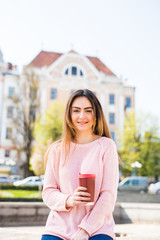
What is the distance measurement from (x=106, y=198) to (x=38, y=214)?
4970mm

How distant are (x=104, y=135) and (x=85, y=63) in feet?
118

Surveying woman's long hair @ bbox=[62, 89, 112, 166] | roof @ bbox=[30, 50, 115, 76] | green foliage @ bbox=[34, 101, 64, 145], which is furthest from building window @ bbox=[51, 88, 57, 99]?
woman's long hair @ bbox=[62, 89, 112, 166]

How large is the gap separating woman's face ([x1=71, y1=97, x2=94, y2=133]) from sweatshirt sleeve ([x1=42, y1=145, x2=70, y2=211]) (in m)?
0.32

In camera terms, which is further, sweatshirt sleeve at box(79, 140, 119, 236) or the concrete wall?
the concrete wall

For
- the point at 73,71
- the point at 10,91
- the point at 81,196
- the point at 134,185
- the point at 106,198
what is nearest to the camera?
the point at 81,196

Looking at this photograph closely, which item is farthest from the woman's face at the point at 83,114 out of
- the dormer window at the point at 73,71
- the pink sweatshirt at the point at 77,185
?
the dormer window at the point at 73,71

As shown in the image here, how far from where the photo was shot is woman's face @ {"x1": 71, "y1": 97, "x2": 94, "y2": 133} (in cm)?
246

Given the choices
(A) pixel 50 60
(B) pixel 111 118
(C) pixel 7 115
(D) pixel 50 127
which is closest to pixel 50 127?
(D) pixel 50 127

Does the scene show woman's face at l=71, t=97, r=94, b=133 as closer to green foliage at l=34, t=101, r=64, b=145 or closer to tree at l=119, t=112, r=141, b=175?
green foliage at l=34, t=101, r=64, b=145

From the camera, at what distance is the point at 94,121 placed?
250 centimetres

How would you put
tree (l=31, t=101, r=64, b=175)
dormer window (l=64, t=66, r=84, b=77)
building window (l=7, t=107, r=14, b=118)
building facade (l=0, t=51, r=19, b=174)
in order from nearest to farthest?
tree (l=31, t=101, r=64, b=175)
building facade (l=0, t=51, r=19, b=174)
building window (l=7, t=107, r=14, b=118)
dormer window (l=64, t=66, r=84, b=77)

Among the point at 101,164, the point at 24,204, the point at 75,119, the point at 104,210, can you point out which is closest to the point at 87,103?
the point at 75,119

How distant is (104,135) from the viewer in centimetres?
255

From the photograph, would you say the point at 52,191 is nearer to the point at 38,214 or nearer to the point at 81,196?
the point at 81,196
